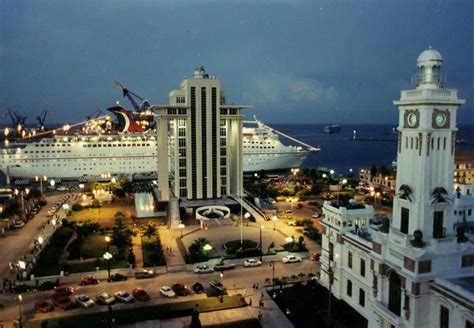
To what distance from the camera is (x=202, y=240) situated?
40750 millimetres

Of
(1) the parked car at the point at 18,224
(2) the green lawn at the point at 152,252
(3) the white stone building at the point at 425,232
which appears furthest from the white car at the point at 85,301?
(1) the parked car at the point at 18,224

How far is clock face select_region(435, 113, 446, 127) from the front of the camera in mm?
20980

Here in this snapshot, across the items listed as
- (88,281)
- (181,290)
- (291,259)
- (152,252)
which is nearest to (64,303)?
(88,281)

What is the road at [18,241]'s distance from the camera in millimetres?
37969

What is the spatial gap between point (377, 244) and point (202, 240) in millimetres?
20846

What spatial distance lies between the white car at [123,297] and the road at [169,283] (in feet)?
1.41

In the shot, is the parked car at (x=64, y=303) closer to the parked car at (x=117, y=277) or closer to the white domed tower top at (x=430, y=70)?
the parked car at (x=117, y=277)

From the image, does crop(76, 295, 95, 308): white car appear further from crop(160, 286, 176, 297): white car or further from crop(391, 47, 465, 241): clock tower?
crop(391, 47, 465, 241): clock tower

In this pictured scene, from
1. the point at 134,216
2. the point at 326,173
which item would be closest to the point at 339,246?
the point at 134,216

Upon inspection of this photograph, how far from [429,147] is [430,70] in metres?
3.94

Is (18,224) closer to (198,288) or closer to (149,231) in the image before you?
(149,231)

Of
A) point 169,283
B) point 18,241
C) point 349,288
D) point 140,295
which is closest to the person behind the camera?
point 349,288

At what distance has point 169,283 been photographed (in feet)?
108

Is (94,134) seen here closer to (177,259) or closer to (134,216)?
(134,216)
